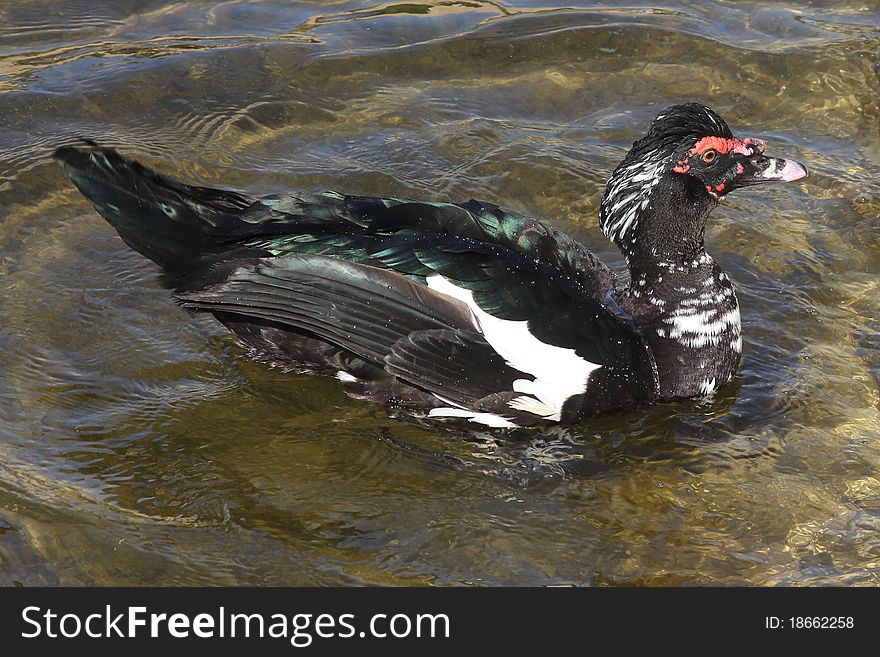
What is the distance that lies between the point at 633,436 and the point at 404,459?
1.12m

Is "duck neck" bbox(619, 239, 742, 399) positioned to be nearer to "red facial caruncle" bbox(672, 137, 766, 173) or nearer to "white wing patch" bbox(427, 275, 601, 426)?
"red facial caruncle" bbox(672, 137, 766, 173)

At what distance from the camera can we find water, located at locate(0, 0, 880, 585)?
502 cm

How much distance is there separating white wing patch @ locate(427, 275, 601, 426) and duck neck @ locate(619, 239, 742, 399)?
0.52m

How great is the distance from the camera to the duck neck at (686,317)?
584cm

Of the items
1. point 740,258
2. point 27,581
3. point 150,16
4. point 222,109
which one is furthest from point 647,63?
point 27,581

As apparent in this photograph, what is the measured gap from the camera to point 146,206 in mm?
5645

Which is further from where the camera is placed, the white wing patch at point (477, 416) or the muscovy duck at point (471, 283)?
the white wing patch at point (477, 416)

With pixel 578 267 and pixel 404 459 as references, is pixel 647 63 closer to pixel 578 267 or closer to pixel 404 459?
pixel 578 267

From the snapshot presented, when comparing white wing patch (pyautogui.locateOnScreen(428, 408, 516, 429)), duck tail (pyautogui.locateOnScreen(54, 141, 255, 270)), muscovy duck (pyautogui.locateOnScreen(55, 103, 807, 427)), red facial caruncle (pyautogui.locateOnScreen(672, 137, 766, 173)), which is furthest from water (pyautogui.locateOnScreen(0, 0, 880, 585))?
red facial caruncle (pyautogui.locateOnScreen(672, 137, 766, 173))

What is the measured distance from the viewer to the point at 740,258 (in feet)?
23.2

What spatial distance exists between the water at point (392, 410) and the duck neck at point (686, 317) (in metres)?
0.19

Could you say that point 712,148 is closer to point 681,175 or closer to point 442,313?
point 681,175

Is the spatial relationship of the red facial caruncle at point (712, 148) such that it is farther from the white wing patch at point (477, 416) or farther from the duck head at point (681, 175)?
the white wing patch at point (477, 416)

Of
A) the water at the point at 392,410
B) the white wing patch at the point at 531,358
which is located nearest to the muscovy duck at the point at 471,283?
the white wing patch at the point at 531,358
